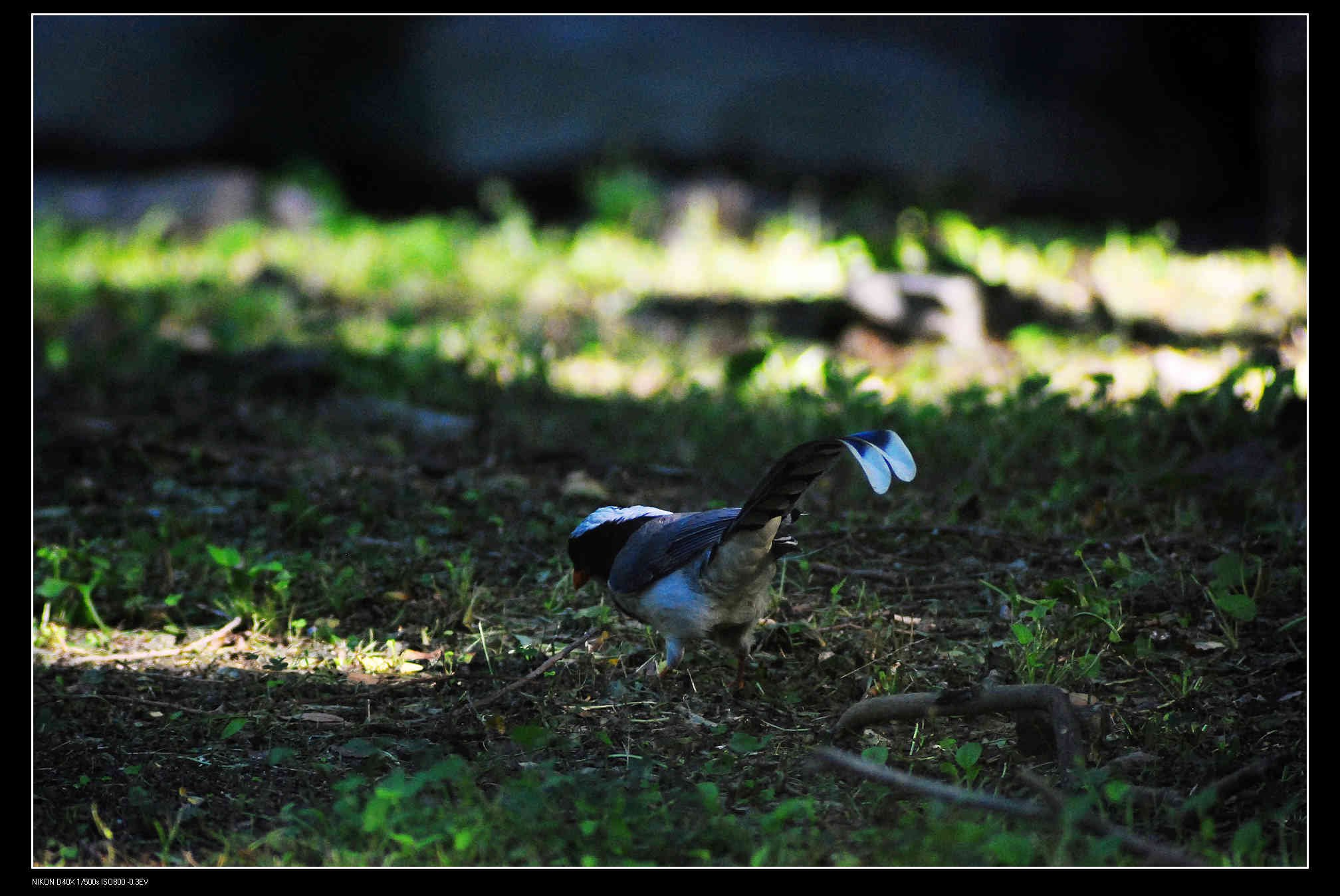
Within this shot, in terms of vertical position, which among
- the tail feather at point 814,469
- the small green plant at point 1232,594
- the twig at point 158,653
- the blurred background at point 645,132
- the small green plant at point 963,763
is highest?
the blurred background at point 645,132

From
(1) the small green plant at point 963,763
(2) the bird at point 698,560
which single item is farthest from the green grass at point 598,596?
(2) the bird at point 698,560

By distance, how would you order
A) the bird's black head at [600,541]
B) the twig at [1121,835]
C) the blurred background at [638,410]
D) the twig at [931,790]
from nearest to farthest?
the twig at [1121,835]
the twig at [931,790]
the blurred background at [638,410]
the bird's black head at [600,541]

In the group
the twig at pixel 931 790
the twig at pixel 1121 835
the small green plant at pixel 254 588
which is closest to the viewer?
the twig at pixel 1121 835

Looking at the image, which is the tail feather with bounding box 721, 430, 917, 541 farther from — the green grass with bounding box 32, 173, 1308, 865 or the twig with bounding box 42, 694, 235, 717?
the twig with bounding box 42, 694, 235, 717

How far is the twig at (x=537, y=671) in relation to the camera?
11.9 ft

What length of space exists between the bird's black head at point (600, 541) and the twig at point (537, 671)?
187 mm

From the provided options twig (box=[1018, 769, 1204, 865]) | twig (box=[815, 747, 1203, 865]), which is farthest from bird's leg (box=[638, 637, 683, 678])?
twig (box=[1018, 769, 1204, 865])

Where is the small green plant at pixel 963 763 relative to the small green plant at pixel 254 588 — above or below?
above

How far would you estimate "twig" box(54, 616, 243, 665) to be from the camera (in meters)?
4.03

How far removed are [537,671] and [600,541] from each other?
1.41 feet

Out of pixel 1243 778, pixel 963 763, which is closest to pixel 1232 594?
pixel 1243 778

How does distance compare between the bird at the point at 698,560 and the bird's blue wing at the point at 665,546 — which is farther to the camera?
the bird's blue wing at the point at 665,546

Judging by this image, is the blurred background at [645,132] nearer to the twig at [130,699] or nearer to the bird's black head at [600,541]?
the bird's black head at [600,541]

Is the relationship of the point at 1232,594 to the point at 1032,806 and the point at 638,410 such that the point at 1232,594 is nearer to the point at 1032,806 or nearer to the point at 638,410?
the point at 1032,806
